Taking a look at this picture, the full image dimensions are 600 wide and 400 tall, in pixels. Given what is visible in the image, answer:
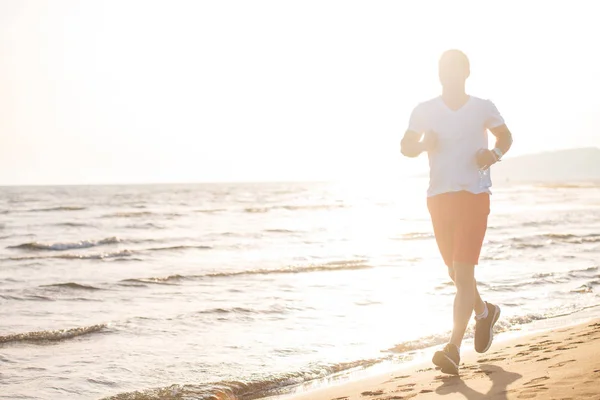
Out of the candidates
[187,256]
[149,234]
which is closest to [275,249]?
[187,256]

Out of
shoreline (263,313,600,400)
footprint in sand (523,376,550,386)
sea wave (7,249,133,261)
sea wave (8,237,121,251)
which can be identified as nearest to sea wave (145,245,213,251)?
sea wave (7,249,133,261)

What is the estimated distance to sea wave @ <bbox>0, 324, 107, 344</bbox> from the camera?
23.4 ft

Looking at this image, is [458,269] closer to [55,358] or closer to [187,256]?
[55,358]

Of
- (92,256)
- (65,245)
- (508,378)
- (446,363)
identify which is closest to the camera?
(508,378)

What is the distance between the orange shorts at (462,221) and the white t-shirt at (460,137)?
0.06m

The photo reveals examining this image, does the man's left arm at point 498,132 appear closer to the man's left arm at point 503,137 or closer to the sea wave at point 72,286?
the man's left arm at point 503,137

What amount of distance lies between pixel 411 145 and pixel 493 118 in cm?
57

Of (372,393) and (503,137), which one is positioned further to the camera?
(372,393)

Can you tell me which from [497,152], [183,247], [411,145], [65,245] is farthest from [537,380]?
[65,245]

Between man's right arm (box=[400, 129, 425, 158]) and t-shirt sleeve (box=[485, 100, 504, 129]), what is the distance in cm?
45

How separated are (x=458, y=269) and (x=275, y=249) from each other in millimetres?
13145

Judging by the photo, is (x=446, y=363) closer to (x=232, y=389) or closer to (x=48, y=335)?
(x=232, y=389)

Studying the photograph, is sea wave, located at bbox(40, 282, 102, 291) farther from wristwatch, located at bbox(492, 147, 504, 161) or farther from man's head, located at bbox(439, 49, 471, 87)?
wristwatch, located at bbox(492, 147, 504, 161)

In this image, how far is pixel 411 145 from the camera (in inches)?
178
